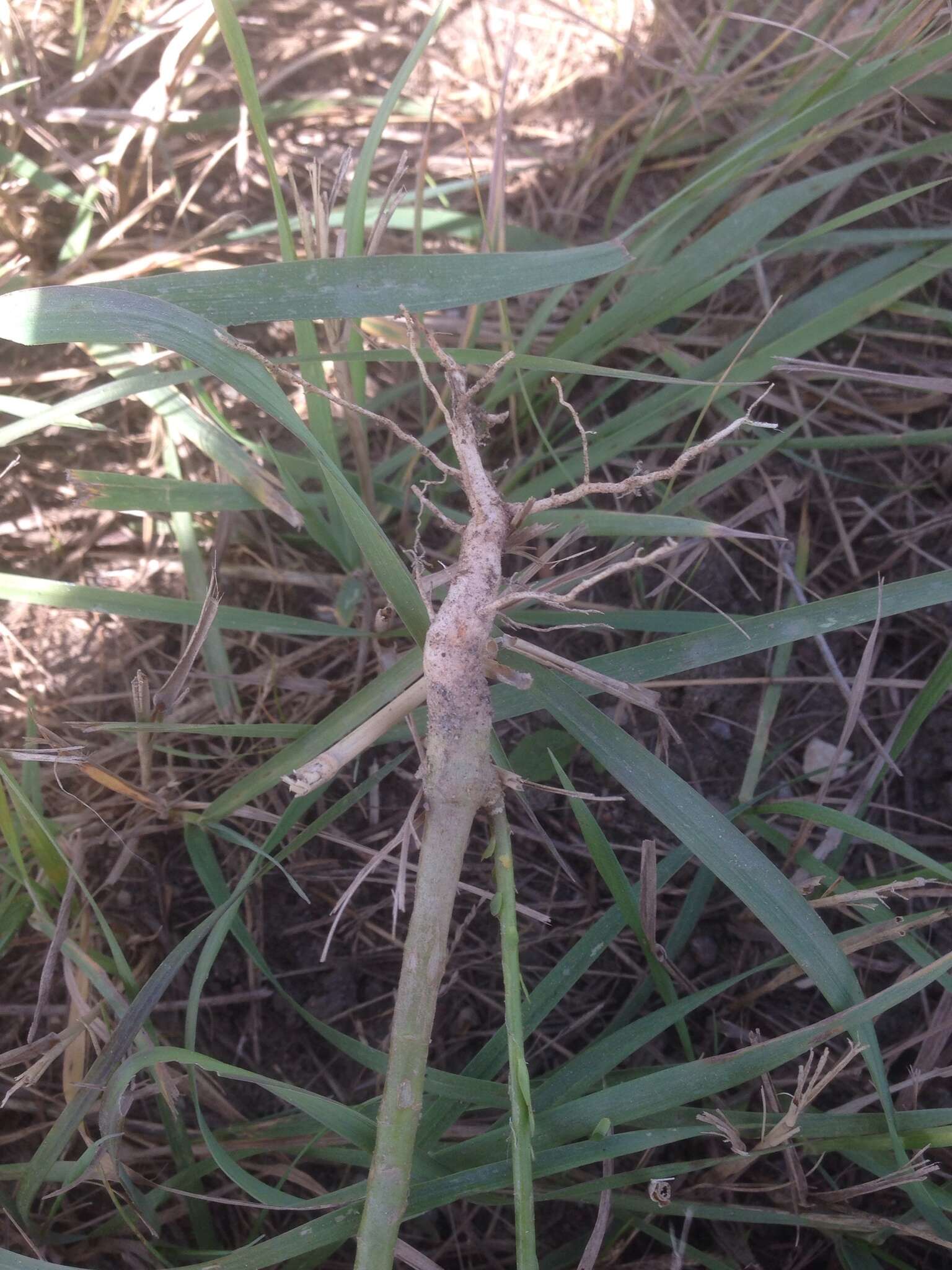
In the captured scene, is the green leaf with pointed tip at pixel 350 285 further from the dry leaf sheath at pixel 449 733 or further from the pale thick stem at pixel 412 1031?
the pale thick stem at pixel 412 1031

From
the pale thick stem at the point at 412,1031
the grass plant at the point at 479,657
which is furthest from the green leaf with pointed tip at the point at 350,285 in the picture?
the pale thick stem at the point at 412,1031

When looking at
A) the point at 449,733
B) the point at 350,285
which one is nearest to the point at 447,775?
the point at 449,733

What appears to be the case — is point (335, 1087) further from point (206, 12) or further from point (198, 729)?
point (206, 12)

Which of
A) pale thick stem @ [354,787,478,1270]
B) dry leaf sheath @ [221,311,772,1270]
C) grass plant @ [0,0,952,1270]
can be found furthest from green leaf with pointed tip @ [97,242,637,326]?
pale thick stem @ [354,787,478,1270]

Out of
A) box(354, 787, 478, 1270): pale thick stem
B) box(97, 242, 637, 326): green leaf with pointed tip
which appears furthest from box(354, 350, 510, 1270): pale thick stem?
box(97, 242, 637, 326): green leaf with pointed tip

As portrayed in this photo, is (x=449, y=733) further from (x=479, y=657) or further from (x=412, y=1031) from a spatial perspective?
(x=412, y=1031)

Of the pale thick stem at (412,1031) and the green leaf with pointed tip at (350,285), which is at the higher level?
the green leaf with pointed tip at (350,285)

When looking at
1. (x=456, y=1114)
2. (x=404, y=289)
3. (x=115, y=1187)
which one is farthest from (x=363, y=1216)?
(x=404, y=289)

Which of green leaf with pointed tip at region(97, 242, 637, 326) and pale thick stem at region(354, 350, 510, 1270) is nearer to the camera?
pale thick stem at region(354, 350, 510, 1270)

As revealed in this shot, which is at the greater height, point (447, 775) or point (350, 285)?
point (350, 285)

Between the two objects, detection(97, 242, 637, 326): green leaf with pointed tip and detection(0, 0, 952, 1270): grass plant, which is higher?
detection(97, 242, 637, 326): green leaf with pointed tip

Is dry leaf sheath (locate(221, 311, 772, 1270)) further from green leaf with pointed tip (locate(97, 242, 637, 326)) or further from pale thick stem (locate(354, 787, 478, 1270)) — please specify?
green leaf with pointed tip (locate(97, 242, 637, 326))
